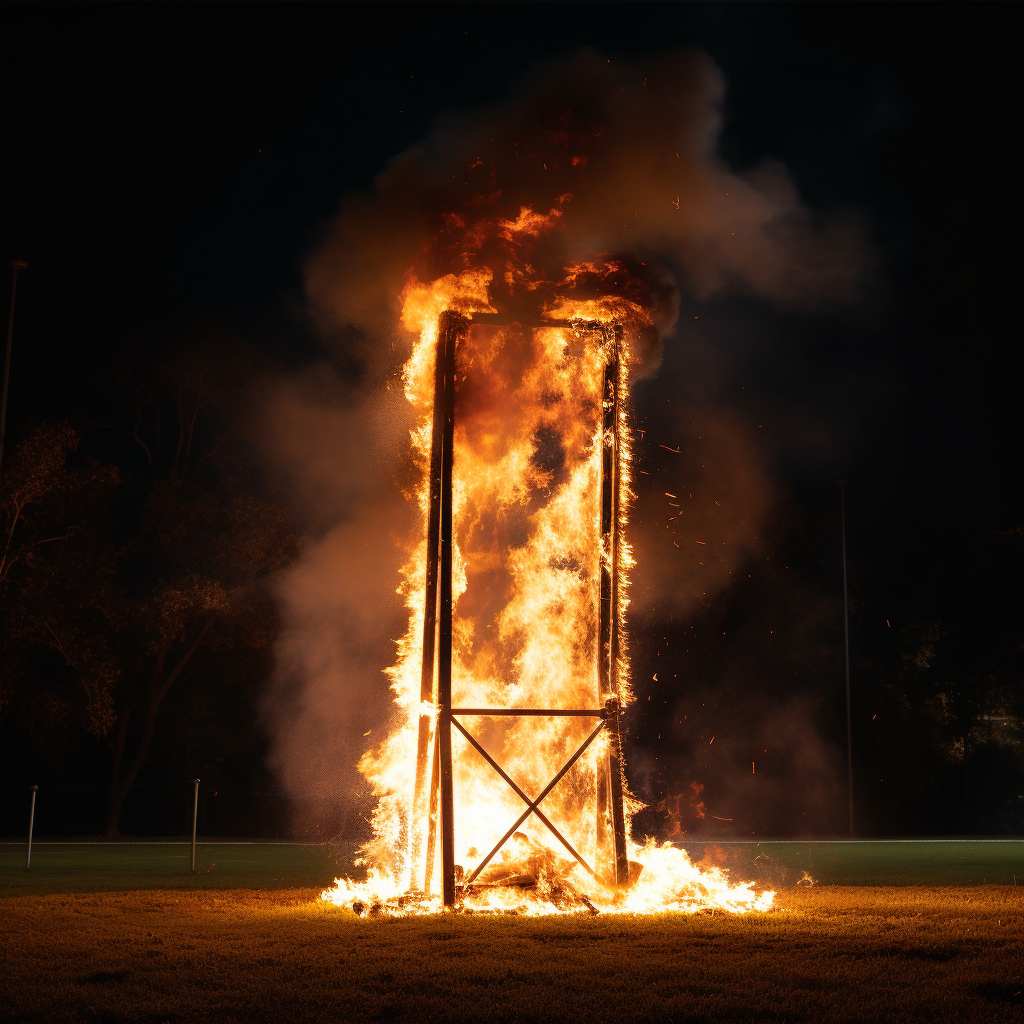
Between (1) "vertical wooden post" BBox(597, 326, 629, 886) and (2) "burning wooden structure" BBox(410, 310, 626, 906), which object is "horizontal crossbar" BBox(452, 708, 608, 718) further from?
(1) "vertical wooden post" BBox(597, 326, 629, 886)

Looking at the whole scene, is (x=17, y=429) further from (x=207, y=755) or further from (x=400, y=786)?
(x=400, y=786)

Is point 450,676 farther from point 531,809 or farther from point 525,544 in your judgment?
point 525,544

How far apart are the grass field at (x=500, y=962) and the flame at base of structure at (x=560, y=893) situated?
0.45 m

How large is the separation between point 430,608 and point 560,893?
3.29m

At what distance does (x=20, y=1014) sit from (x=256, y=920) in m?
4.08

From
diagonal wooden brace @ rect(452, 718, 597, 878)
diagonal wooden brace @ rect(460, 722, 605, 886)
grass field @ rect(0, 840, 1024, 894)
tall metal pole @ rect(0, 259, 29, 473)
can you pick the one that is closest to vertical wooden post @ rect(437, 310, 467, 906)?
diagonal wooden brace @ rect(452, 718, 597, 878)

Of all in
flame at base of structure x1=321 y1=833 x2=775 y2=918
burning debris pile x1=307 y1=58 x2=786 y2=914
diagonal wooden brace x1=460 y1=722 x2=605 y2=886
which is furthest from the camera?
burning debris pile x1=307 y1=58 x2=786 y2=914

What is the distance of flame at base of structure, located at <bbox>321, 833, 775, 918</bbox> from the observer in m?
11.2

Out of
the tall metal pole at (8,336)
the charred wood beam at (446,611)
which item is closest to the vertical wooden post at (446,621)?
the charred wood beam at (446,611)

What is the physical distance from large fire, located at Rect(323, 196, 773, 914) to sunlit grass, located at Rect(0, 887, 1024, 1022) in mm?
1668

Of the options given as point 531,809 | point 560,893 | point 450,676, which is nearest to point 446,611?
point 450,676

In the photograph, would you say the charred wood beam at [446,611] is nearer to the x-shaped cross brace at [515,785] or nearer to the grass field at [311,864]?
the x-shaped cross brace at [515,785]

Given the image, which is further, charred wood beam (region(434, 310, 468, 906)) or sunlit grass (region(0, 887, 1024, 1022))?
charred wood beam (region(434, 310, 468, 906))

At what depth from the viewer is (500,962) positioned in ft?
27.7
